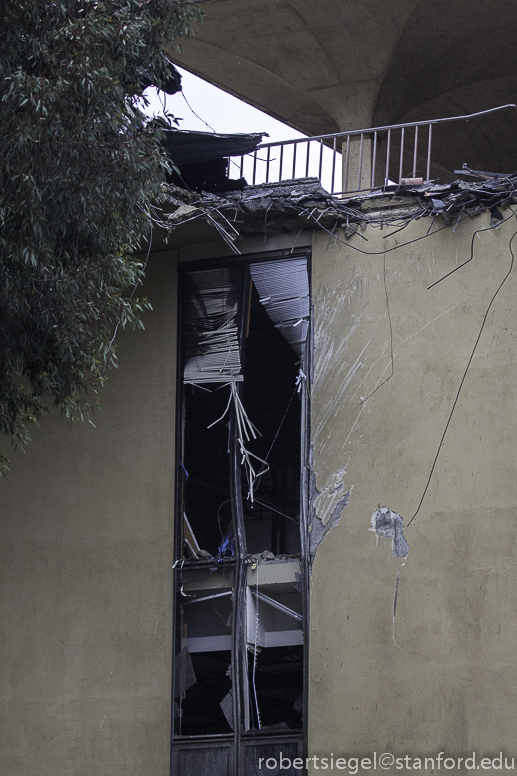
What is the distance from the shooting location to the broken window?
9516mm

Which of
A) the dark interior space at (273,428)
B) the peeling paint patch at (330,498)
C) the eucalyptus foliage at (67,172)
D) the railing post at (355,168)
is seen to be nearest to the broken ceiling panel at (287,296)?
the dark interior space at (273,428)

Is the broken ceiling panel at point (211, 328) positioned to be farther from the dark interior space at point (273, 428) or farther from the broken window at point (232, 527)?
the dark interior space at point (273, 428)

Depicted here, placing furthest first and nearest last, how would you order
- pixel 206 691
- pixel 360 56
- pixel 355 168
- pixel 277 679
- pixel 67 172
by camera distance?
1. pixel 277 679
2. pixel 360 56
3. pixel 206 691
4. pixel 355 168
5. pixel 67 172

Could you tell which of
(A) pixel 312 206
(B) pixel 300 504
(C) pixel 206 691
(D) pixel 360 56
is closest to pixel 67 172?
(A) pixel 312 206

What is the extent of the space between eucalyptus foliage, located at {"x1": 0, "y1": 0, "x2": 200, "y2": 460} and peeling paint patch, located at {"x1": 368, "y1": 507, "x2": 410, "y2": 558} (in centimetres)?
323

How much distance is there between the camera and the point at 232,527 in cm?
1002

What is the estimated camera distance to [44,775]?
969cm

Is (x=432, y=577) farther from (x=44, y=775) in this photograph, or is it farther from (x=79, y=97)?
(x=79, y=97)

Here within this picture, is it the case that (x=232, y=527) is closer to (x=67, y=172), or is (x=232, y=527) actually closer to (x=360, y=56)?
(x=67, y=172)

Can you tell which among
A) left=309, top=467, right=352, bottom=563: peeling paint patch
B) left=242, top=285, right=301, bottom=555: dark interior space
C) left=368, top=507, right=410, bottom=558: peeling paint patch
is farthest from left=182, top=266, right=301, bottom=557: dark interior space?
left=368, top=507, right=410, bottom=558: peeling paint patch

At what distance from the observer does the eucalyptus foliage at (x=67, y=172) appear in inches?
294

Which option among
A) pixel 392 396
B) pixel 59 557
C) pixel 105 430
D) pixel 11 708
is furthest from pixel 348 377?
pixel 11 708

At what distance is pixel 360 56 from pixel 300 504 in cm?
707

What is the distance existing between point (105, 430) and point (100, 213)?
3310 mm
